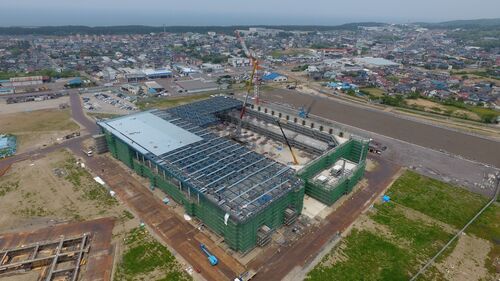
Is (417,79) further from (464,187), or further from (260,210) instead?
(260,210)

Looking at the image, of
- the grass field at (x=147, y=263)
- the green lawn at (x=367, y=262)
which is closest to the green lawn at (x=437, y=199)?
the green lawn at (x=367, y=262)

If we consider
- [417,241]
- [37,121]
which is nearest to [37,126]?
[37,121]

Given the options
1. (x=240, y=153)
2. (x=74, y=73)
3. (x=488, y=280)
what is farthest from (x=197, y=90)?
(x=488, y=280)

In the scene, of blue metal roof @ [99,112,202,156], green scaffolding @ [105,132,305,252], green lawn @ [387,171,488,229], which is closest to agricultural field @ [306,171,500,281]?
green lawn @ [387,171,488,229]

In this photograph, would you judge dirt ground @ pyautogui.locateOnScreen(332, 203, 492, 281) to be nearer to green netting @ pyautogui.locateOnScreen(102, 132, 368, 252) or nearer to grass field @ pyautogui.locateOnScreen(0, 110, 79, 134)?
green netting @ pyautogui.locateOnScreen(102, 132, 368, 252)

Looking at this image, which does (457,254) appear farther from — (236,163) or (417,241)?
(236,163)

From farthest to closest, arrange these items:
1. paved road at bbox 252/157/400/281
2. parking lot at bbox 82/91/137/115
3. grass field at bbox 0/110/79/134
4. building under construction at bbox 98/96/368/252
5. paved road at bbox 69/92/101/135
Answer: parking lot at bbox 82/91/137/115 < paved road at bbox 69/92/101/135 < grass field at bbox 0/110/79/134 < building under construction at bbox 98/96/368/252 < paved road at bbox 252/157/400/281
